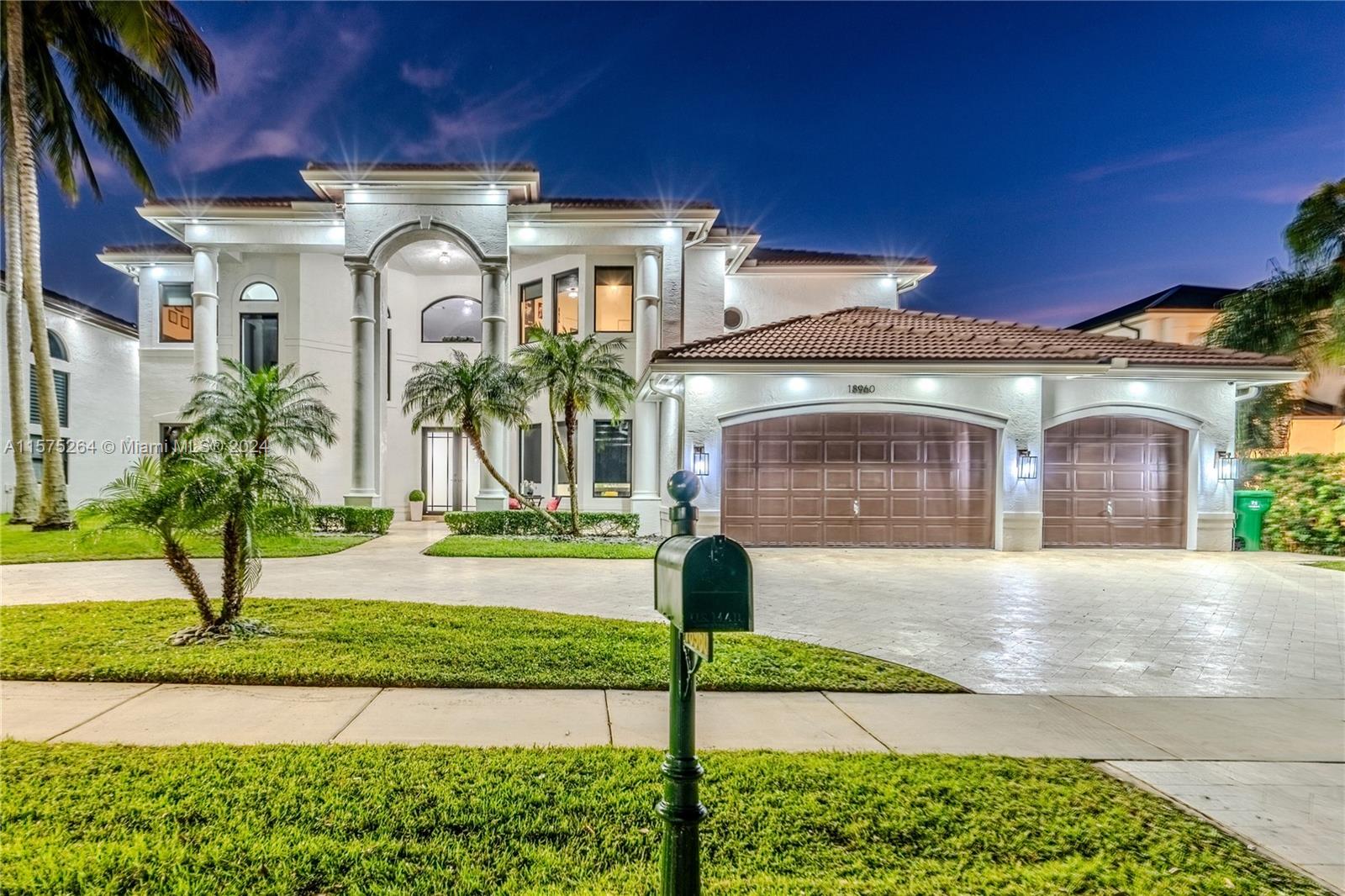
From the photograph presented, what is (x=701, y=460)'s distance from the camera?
1380 cm

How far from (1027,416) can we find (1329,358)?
8583 mm

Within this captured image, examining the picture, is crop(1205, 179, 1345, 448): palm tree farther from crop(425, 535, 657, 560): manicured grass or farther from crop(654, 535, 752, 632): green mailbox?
crop(654, 535, 752, 632): green mailbox

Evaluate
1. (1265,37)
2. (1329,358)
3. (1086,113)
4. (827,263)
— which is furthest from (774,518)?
(1086,113)

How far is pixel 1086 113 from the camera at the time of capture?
2533 centimetres

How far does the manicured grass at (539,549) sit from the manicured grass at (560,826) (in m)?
8.80

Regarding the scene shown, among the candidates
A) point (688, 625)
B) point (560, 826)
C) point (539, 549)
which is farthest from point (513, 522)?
point (688, 625)

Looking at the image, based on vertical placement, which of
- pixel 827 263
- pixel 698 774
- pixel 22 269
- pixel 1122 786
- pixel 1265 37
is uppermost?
pixel 1265 37

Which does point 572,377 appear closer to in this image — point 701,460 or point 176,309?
point 701,460

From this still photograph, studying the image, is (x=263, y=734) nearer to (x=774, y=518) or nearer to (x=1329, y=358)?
(x=774, y=518)

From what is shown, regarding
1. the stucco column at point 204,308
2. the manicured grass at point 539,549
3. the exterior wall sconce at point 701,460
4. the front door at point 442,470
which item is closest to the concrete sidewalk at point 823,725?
the manicured grass at point 539,549

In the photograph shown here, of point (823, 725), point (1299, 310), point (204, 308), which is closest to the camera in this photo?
point (823, 725)

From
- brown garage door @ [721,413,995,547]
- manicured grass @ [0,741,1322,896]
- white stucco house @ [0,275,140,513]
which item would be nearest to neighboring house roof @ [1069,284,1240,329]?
brown garage door @ [721,413,995,547]

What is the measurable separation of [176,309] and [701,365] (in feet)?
61.8

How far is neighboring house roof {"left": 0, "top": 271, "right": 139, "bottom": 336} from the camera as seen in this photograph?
64.1ft
